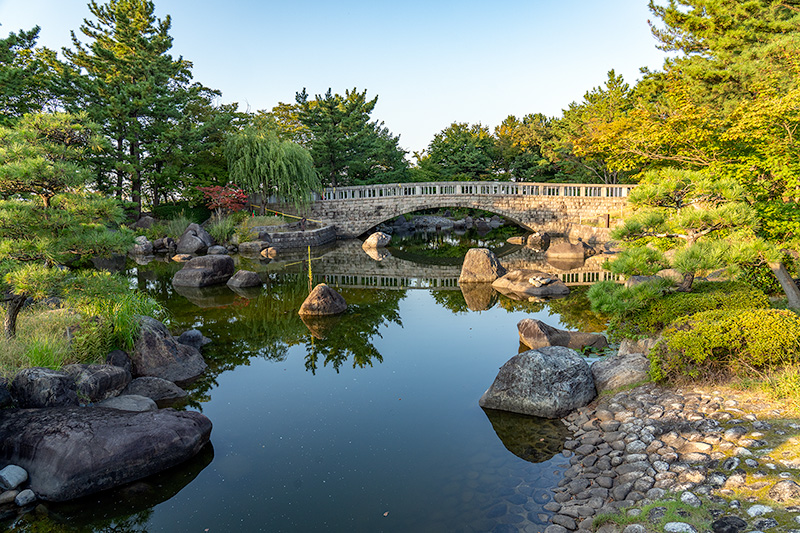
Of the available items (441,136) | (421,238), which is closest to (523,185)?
(421,238)

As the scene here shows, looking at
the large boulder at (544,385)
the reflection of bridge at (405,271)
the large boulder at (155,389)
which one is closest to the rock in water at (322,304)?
the reflection of bridge at (405,271)

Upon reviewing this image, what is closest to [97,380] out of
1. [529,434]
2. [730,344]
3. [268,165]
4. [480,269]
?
[529,434]

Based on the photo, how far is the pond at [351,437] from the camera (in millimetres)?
4605

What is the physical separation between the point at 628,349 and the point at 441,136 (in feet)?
101

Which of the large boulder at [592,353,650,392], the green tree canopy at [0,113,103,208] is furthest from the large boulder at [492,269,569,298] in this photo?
the green tree canopy at [0,113,103,208]

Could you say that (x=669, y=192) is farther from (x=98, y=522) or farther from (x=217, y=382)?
(x=98, y=522)

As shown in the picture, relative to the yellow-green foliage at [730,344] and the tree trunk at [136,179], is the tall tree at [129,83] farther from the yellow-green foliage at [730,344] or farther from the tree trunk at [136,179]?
the yellow-green foliage at [730,344]

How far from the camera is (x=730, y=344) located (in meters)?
5.38

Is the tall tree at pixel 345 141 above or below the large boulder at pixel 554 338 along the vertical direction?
above

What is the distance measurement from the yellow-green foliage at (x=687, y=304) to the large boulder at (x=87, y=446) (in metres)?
6.19

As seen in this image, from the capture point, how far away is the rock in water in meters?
11.7

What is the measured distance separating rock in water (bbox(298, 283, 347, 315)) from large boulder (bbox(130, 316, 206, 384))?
11.7ft

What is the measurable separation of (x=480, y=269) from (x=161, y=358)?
400 inches

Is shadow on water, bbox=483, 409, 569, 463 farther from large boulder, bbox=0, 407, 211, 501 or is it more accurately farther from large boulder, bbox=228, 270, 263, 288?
large boulder, bbox=228, 270, 263, 288
